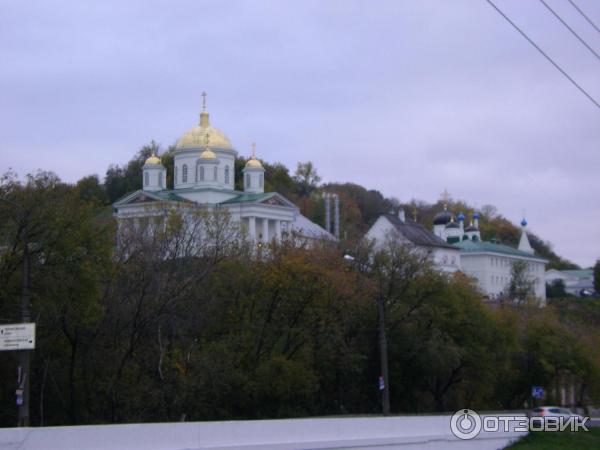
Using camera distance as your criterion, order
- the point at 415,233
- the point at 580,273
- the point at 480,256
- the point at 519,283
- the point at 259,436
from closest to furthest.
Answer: the point at 259,436 → the point at 415,233 → the point at 519,283 → the point at 480,256 → the point at 580,273

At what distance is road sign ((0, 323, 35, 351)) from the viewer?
2372cm

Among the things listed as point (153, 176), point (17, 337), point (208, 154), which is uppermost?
point (208, 154)

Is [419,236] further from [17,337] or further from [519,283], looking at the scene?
[17,337]

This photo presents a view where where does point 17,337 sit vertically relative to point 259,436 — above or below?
above

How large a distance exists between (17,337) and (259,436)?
18.3ft

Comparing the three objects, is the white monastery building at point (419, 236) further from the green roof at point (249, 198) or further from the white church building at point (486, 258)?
the green roof at point (249, 198)

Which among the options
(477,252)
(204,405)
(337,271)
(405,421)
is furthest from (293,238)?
(477,252)

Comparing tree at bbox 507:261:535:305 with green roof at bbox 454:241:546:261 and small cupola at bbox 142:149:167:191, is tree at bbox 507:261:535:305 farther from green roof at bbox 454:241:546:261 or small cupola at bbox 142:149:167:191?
small cupola at bbox 142:149:167:191

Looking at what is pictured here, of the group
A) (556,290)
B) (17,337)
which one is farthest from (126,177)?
(17,337)

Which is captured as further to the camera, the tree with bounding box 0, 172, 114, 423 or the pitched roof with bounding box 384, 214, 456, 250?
the pitched roof with bounding box 384, 214, 456, 250

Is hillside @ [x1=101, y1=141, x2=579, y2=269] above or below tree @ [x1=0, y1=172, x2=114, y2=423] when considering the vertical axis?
above

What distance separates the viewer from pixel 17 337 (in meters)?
23.8

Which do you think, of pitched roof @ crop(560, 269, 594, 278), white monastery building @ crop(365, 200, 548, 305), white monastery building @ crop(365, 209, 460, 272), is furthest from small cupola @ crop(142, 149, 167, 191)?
pitched roof @ crop(560, 269, 594, 278)

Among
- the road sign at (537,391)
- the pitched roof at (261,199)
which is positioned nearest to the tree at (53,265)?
the road sign at (537,391)
